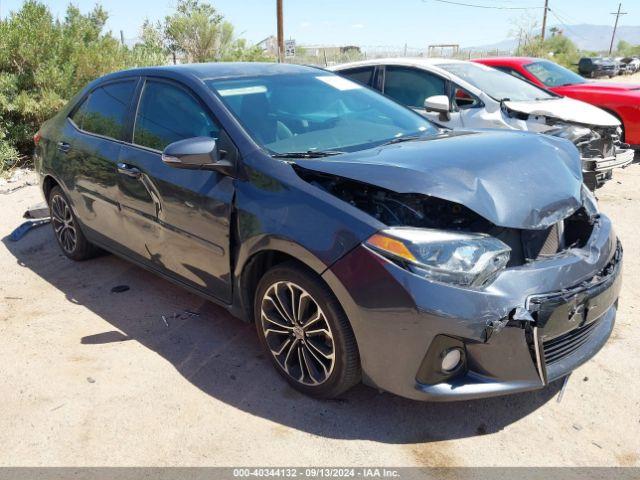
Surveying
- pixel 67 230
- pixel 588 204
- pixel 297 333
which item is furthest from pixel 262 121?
pixel 67 230

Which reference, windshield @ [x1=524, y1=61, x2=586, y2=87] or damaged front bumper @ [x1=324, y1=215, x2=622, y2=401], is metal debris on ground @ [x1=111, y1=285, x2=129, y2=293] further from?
windshield @ [x1=524, y1=61, x2=586, y2=87]

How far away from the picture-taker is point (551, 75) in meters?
9.96

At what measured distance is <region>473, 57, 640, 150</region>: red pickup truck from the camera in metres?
8.76

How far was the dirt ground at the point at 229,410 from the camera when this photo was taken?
2.68 metres

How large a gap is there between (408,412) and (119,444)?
4.68 ft

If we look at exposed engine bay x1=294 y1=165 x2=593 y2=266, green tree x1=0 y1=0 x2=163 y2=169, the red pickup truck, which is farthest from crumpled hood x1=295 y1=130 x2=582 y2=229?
green tree x1=0 y1=0 x2=163 y2=169

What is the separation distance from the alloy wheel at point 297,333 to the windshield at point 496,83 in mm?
5185

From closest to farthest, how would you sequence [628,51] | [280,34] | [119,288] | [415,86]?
[119,288], [415,86], [280,34], [628,51]

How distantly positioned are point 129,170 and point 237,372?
5.13 ft

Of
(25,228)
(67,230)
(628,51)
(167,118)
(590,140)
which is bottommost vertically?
(628,51)

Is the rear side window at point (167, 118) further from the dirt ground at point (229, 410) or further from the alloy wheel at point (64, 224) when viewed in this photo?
the alloy wheel at point (64, 224)

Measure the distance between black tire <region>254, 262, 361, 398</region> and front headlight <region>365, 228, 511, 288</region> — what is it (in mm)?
410

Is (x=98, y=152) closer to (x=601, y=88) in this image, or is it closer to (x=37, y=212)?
(x=37, y=212)

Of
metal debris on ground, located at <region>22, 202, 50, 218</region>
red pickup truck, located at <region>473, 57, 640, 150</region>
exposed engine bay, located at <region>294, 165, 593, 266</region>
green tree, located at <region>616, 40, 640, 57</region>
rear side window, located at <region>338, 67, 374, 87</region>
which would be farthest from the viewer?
green tree, located at <region>616, 40, 640, 57</region>
